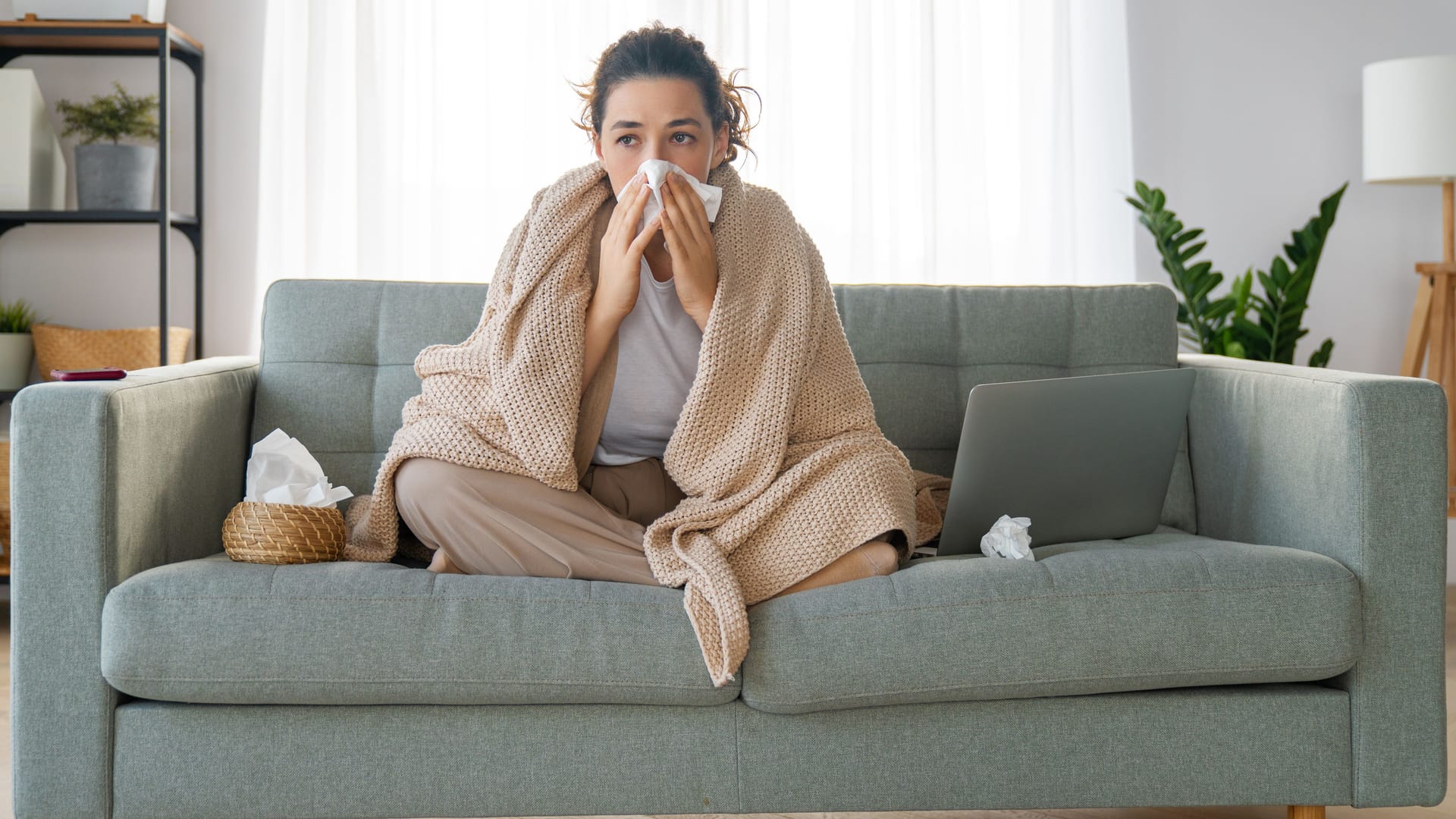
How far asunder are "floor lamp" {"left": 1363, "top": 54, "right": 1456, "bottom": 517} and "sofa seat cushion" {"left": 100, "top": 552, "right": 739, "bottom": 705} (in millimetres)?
2153

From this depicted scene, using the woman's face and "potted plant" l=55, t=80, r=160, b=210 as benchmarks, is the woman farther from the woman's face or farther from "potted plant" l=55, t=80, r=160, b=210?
"potted plant" l=55, t=80, r=160, b=210

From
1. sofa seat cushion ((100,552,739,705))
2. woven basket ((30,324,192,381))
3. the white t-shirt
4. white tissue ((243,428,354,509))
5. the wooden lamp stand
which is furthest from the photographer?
the wooden lamp stand

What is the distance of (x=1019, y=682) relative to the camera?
1.35 metres

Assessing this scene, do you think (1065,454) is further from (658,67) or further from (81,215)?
(81,215)

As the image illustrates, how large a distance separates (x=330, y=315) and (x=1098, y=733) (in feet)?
4.43

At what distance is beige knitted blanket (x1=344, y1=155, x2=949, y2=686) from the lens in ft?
4.96

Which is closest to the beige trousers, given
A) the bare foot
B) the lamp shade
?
the bare foot

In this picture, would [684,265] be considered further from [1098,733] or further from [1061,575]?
[1098,733]

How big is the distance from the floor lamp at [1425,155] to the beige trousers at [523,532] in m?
1.97

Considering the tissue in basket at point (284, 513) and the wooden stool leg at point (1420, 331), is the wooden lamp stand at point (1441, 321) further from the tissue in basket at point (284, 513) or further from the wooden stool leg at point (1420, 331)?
the tissue in basket at point (284, 513)

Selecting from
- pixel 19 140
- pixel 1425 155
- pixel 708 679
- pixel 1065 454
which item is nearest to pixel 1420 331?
pixel 1425 155

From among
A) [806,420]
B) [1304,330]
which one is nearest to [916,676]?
[806,420]

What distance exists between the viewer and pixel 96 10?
2590 mm

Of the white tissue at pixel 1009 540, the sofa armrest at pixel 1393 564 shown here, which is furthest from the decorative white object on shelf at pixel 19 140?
the sofa armrest at pixel 1393 564
